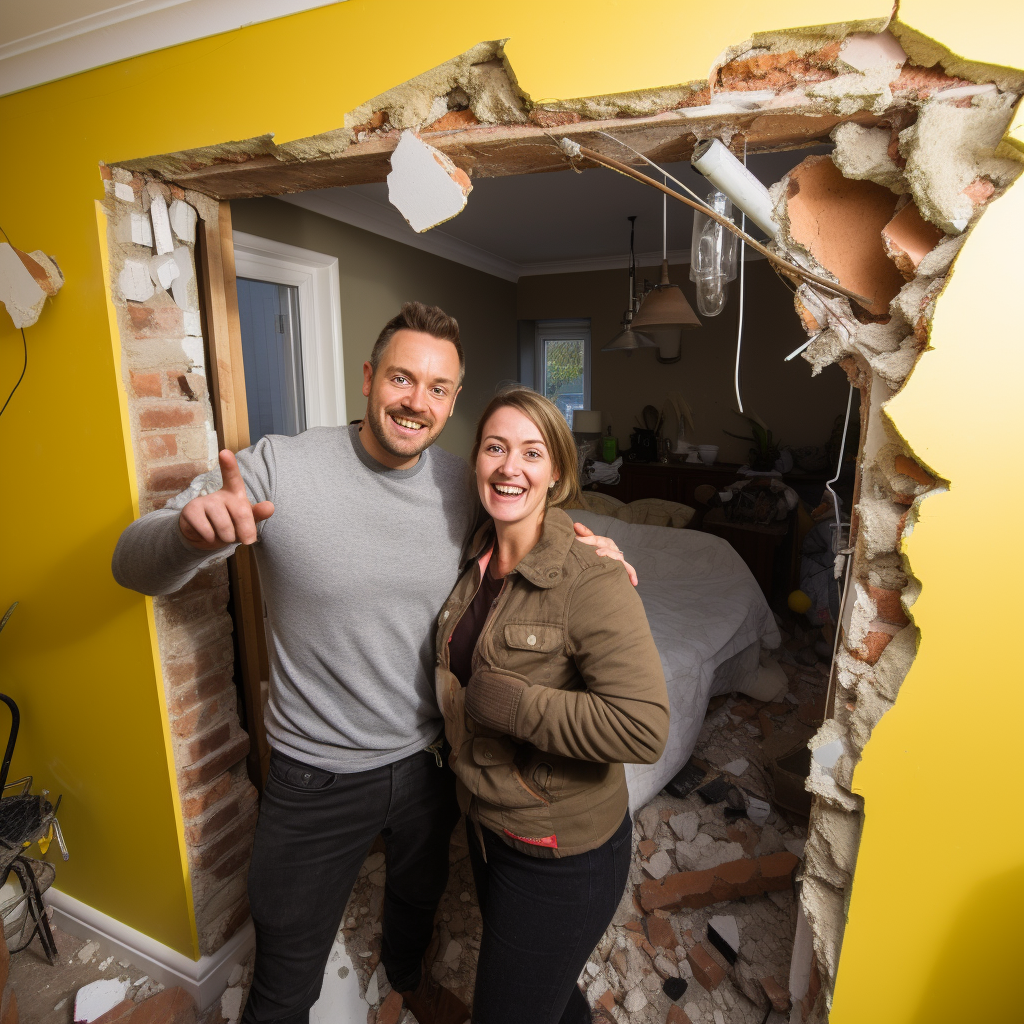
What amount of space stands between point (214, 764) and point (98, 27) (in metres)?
2.01

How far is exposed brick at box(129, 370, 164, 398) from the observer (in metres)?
1.63

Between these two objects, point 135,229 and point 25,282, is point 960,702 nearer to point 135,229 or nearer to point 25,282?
point 135,229

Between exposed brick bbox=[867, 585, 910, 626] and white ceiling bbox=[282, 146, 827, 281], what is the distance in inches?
90.8

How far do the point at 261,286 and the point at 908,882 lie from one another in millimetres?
3514

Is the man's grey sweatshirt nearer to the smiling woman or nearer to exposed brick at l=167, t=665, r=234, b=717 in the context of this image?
the smiling woman

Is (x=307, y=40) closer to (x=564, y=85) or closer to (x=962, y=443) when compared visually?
(x=564, y=85)

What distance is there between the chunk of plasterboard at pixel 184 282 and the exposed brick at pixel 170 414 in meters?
0.27

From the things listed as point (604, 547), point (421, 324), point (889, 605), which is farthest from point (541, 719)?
point (421, 324)

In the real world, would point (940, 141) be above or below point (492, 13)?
below

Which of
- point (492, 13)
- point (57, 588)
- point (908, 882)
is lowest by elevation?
point (908, 882)

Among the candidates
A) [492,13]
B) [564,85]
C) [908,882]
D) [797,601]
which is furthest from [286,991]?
[797,601]

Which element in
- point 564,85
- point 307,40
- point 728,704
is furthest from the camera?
point 728,704

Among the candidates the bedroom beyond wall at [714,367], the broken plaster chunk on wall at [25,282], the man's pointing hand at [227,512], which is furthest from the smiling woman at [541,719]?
the bedroom beyond wall at [714,367]

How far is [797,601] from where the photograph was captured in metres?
4.18
